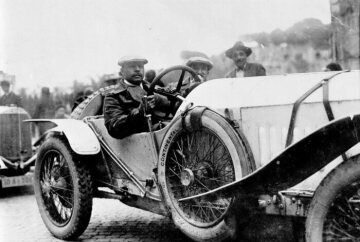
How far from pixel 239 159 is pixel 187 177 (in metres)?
0.53

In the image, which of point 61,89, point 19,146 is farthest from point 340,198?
point 61,89

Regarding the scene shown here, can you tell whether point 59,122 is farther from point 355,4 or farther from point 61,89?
point 61,89

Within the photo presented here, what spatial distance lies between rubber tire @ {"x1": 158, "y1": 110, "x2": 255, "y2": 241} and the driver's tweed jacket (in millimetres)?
549

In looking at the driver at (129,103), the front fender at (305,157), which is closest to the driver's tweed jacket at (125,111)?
the driver at (129,103)

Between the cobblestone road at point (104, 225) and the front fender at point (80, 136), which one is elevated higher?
the front fender at point (80, 136)

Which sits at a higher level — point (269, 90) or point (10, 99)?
point (269, 90)

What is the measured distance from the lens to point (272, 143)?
11.3 ft

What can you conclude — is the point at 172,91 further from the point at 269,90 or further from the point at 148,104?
the point at 269,90

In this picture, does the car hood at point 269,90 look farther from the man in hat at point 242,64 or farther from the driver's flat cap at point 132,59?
the man in hat at point 242,64

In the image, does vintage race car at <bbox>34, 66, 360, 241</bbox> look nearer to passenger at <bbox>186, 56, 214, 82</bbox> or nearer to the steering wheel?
the steering wheel

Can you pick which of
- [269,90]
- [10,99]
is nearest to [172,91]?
[269,90]

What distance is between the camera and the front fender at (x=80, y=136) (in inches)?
185

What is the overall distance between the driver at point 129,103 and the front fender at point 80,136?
1.02ft

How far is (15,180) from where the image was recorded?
804cm
